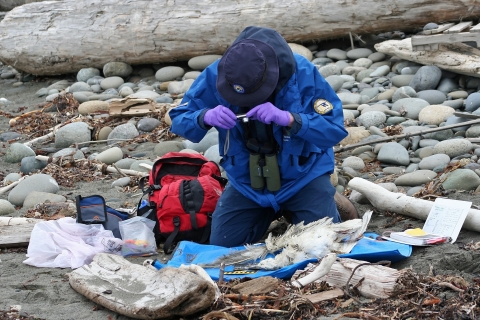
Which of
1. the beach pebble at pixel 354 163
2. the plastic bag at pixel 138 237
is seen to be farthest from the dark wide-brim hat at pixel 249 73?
the beach pebble at pixel 354 163

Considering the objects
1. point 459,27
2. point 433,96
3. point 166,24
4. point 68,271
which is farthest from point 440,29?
point 68,271

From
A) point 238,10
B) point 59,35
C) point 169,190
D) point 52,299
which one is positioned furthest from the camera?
point 59,35

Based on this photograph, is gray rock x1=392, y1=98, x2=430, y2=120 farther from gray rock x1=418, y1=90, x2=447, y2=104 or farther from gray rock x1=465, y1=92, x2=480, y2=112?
gray rock x1=465, y1=92, x2=480, y2=112

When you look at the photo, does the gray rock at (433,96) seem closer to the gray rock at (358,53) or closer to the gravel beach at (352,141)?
the gravel beach at (352,141)

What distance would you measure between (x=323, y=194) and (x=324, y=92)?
670 millimetres

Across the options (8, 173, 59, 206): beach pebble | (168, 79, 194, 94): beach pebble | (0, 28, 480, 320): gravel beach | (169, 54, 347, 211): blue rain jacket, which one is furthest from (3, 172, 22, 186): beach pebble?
(168, 79, 194, 94): beach pebble

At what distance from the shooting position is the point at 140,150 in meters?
8.23

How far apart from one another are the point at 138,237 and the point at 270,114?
1.38 metres

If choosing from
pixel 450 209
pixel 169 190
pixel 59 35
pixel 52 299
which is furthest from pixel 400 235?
pixel 59 35

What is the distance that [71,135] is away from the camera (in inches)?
347

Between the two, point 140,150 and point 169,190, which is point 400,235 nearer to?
point 169,190

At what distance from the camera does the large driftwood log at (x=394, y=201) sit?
17.1ft

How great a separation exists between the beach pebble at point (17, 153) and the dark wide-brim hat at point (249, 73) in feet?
14.2

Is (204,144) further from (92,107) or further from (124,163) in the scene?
(92,107)
